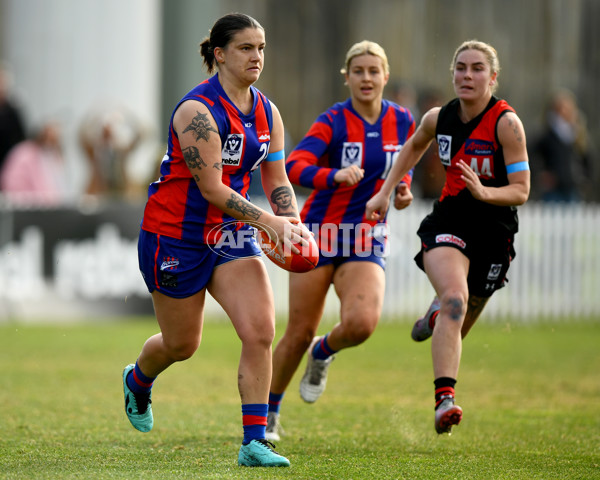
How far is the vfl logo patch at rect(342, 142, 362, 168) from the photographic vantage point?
700 cm

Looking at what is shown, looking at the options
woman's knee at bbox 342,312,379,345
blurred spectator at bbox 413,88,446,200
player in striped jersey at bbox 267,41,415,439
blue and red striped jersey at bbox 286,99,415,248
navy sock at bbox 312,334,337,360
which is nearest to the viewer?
woman's knee at bbox 342,312,379,345

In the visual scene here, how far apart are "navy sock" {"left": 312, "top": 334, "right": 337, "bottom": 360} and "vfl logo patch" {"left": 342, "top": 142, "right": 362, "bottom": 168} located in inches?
46.6

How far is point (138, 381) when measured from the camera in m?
6.26

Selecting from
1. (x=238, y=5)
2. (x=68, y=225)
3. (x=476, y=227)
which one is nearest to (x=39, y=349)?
(x=68, y=225)

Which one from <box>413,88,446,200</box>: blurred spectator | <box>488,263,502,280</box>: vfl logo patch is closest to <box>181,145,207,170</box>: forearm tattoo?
<box>488,263,502,280</box>: vfl logo patch

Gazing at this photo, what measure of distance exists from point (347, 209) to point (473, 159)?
1.09m

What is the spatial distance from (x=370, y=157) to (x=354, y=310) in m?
1.05

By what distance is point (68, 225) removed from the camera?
13484 mm

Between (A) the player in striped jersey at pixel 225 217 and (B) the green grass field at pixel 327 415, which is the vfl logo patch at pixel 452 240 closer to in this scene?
(A) the player in striped jersey at pixel 225 217

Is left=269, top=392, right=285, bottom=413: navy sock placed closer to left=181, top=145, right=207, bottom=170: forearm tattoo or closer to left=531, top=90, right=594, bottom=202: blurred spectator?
left=181, top=145, right=207, bottom=170: forearm tattoo

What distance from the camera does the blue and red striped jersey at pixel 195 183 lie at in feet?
Result: 18.3

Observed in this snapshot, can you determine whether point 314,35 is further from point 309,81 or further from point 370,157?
point 370,157

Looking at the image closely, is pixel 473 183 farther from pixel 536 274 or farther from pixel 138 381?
pixel 536 274

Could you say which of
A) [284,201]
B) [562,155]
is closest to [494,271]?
[284,201]
